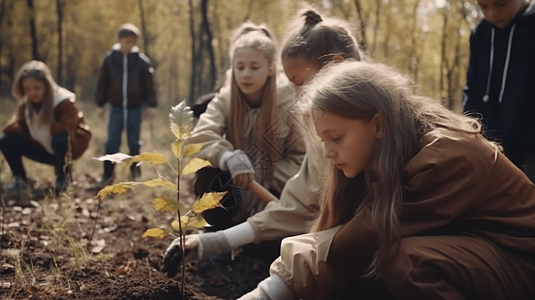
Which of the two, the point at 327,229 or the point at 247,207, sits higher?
the point at 327,229

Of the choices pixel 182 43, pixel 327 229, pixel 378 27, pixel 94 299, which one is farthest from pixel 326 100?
pixel 182 43

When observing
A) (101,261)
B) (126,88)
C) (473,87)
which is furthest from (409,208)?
(126,88)

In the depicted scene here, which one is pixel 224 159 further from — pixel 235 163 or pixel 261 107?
pixel 261 107

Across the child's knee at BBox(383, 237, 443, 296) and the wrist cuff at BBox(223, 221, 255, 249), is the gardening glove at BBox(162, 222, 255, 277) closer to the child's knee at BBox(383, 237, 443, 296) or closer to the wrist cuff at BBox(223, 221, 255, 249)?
the wrist cuff at BBox(223, 221, 255, 249)

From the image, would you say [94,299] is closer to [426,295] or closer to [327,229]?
[327,229]

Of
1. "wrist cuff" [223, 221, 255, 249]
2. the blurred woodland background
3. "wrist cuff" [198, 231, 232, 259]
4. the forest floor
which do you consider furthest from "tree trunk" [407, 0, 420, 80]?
"wrist cuff" [198, 231, 232, 259]

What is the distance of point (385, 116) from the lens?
1.80 metres

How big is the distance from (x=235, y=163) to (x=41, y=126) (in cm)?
305

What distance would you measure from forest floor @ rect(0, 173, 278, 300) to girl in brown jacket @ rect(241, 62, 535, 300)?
59cm

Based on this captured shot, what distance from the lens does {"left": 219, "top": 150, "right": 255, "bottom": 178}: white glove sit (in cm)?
280

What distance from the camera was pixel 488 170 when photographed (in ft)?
5.73

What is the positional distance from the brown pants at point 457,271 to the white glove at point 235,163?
1.23 m

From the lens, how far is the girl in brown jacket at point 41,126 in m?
5.05

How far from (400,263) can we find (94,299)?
109 cm
